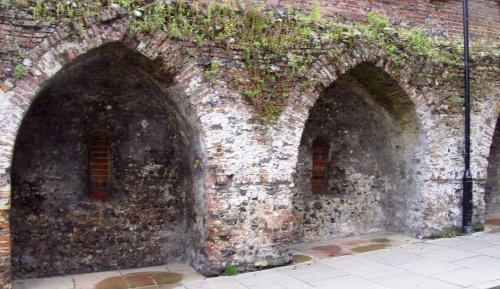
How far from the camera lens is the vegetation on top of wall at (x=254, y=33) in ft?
18.2

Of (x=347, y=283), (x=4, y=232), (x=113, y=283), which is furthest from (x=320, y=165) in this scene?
(x=4, y=232)

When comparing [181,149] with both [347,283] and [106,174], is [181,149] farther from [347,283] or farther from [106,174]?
[347,283]

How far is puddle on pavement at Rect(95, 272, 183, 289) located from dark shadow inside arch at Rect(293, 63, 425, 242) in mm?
2526

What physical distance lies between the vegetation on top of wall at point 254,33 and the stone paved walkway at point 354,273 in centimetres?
229

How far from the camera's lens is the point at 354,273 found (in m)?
6.25

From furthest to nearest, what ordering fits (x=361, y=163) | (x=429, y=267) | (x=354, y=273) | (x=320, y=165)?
(x=361, y=163), (x=320, y=165), (x=429, y=267), (x=354, y=273)

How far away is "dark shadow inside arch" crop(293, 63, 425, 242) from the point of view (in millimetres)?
8086

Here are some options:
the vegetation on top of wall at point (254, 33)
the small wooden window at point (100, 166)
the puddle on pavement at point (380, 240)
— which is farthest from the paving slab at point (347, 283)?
the small wooden window at point (100, 166)

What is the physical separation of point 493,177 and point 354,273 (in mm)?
6053

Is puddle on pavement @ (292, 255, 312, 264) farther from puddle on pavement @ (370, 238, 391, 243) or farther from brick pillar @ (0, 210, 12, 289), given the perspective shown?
brick pillar @ (0, 210, 12, 289)

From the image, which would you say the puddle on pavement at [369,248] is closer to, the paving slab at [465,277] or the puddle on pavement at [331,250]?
the puddle on pavement at [331,250]

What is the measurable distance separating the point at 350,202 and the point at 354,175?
0.53 meters

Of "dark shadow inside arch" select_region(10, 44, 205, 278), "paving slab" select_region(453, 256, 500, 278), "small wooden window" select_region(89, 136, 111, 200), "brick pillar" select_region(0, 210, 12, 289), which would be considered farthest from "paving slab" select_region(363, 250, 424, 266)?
"brick pillar" select_region(0, 210, 12, 289)

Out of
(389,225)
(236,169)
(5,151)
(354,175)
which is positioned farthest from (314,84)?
(5,151)
